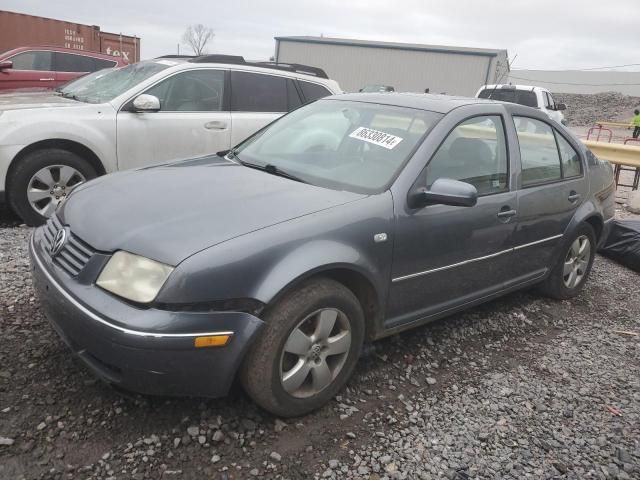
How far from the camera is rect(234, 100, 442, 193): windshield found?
9.89 ft

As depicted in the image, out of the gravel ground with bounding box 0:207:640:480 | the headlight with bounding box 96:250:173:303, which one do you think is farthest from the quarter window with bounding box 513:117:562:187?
the headlight with bounding box 96:250:173:303

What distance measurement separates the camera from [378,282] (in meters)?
2.77

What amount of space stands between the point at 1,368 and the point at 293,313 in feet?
5.16

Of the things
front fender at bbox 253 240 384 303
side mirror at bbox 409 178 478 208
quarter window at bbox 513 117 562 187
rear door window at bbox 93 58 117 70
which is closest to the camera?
front fender at bbox 253 240 384 303

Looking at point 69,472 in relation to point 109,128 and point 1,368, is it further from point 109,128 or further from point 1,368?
point 109,128

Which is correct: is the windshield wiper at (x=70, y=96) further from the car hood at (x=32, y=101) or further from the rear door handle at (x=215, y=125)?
the rear door handle at (x=215, y=125)

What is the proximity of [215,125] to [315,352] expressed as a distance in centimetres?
379

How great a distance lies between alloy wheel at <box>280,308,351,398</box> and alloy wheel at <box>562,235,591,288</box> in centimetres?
248

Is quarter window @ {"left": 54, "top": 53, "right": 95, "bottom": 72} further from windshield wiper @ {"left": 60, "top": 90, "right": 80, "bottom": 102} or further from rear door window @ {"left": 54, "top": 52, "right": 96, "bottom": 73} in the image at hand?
windshield wiper @ {"left": 60, "top": 90, "right": 80, "bottom": 102}

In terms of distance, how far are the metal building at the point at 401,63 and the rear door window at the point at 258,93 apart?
99.0ft

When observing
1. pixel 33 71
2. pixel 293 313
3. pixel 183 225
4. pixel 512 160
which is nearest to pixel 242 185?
pixel 183 225

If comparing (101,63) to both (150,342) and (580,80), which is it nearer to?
(150,342)

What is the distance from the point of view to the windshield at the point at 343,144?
9.89ft

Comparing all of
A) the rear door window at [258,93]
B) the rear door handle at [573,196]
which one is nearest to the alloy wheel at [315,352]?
the rear door handle at [573,196]
